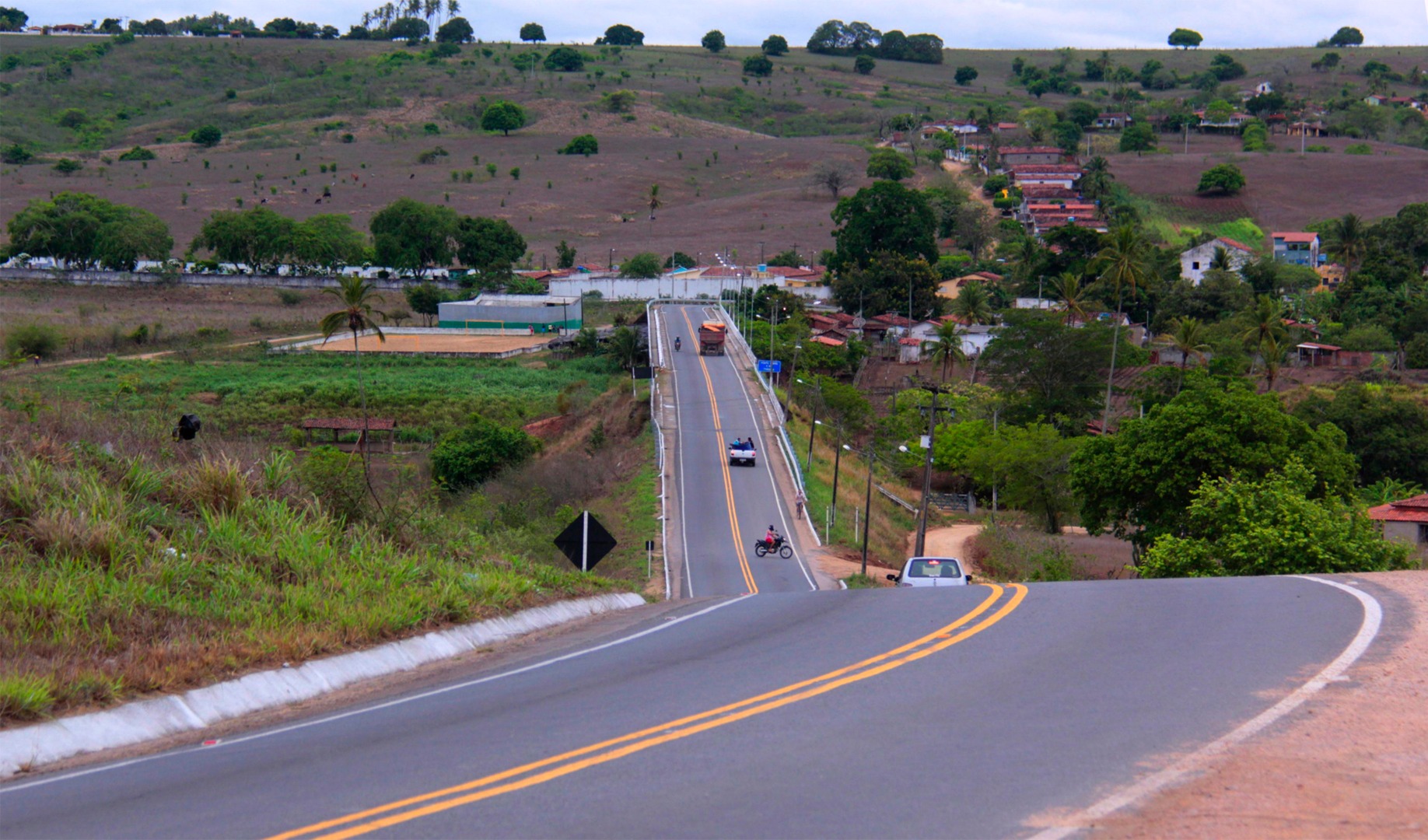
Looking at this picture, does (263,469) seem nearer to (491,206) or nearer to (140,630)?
(140,630)

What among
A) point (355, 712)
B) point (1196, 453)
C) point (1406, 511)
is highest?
point (355, 712)

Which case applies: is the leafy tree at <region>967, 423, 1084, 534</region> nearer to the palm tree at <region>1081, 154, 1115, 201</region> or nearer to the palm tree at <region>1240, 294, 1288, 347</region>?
the palm tree at <region>1240, 294, 1288, 347</region>

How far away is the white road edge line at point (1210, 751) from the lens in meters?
6.21

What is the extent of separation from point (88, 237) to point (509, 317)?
157ft

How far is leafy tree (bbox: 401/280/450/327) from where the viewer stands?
11125cm

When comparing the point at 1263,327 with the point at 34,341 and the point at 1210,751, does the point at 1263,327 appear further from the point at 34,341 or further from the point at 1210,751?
the point at 34,341

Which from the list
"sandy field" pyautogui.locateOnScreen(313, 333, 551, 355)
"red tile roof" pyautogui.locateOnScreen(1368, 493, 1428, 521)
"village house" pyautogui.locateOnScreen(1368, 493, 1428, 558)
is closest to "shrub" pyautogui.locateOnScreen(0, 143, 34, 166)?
"sandy field" pyautogui.locateOnScreen(313, 333, 551, 355)

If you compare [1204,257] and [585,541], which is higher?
[585,541]

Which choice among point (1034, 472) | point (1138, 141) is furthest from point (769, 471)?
point (1138, 141)

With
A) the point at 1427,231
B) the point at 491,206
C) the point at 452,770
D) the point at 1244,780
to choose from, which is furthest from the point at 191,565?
the point at 491,206

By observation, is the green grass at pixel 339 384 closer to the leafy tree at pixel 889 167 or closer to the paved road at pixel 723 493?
the paved road at pixel 723 493

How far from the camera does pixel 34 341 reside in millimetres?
81125

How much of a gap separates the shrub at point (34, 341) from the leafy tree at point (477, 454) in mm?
38016

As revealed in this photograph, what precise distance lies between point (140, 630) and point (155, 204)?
166m
